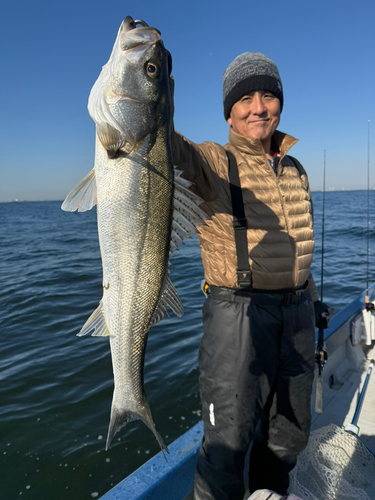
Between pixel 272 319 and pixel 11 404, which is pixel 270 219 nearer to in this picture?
pixel 272 319

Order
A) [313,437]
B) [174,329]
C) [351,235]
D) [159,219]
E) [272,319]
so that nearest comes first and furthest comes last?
1. [159,219]
2. [272,319]
3. [313,437]
4. [174,329]
5. [351,235]

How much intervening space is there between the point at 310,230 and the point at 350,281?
9.25 metres

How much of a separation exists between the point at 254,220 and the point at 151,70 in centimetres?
129

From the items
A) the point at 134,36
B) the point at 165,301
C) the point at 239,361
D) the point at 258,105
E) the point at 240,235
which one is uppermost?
the point at 258,105

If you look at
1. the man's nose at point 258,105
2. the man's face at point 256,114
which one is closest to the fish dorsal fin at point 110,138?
the man's face at point 256,114

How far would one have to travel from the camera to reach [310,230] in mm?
2836

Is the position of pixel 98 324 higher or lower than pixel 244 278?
lower

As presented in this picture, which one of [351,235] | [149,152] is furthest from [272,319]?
[351,235]

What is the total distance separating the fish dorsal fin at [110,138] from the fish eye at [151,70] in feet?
0.96

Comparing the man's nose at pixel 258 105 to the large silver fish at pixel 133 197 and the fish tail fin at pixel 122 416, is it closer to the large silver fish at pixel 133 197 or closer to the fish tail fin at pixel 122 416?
the large silver fish at pixel 133 197

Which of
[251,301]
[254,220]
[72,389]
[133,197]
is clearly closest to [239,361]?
[251,301]

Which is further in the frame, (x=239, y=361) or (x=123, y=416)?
(x=239, y=361)

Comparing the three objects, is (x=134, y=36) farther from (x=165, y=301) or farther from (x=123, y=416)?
(x=123, y=416)

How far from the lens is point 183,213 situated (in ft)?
5.83
